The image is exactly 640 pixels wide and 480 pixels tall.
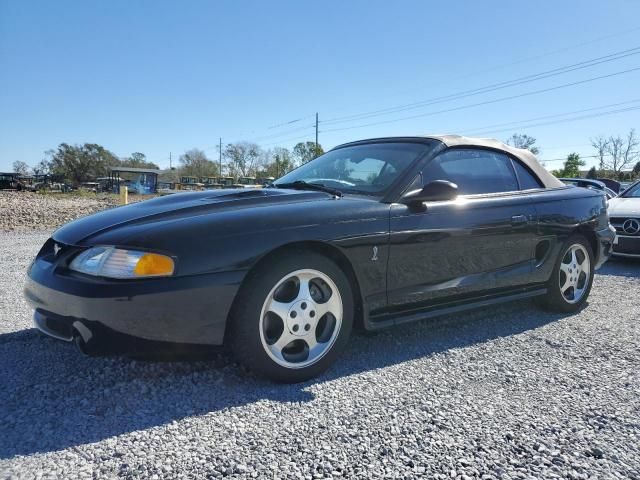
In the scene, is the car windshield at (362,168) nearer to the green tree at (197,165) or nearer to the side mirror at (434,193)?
the side mirror at (434,193)

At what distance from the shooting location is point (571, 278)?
4.15 m

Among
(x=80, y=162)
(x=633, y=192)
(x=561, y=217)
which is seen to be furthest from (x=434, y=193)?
(x=80, y=162)

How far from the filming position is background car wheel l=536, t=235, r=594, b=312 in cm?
402

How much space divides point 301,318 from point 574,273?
2.83 meters

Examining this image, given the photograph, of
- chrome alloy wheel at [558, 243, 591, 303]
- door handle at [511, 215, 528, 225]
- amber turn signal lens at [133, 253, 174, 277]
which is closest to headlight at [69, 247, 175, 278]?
amber turn signal lens at [133, 253, 174, 277]

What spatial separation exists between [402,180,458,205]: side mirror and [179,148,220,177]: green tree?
81051 mm

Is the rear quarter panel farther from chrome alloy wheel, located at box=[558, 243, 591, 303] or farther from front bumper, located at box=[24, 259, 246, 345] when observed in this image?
front bumper, located at box=[24, 259, 246, 345]

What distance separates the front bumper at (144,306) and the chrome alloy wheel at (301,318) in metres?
0.25

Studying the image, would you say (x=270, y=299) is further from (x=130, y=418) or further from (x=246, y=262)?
(x=130, y=418)

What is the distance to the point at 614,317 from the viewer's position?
400 centimetres

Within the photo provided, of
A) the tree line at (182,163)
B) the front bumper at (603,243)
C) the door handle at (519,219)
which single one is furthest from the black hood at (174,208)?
the tree line at (182,163)

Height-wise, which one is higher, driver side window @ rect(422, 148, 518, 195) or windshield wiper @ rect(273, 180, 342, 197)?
driver side window @ rect(422, 148, 518, 195)

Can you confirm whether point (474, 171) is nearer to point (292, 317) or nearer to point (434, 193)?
point (434, 193)

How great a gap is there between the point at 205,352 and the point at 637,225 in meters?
6.50
